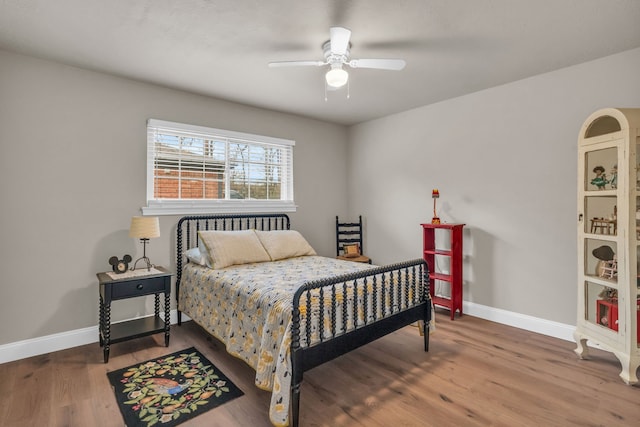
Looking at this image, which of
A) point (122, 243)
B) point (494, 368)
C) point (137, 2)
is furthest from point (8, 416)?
point (494, 368)

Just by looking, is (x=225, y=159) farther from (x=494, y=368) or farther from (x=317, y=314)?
(x=494, y=368)

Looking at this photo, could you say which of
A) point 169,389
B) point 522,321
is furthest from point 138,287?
point 522,321

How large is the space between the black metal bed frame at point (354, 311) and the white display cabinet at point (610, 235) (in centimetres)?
133

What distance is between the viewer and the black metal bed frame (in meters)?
1.99

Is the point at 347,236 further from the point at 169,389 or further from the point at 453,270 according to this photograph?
the point at 169,389

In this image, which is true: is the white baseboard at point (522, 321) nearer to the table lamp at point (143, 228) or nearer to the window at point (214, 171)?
the window at point (214, 171)

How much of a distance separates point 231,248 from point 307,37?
2135 mm

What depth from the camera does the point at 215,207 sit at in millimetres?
4031

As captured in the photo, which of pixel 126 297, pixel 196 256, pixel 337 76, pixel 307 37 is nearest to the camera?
pixel 337 76

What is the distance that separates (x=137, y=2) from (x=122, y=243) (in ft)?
7.42

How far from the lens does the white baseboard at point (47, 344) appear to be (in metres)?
2.81

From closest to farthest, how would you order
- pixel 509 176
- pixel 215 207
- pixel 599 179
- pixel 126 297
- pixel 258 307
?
pixel 258 307
pixel 599 179
pixel 126 297
pixel 509 176
pixel 215 207

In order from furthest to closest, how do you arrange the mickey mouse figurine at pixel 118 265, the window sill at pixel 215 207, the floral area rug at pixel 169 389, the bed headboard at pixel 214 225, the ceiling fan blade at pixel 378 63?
the bed headboard at pixel 214 225
the window sill at pixel 215 207
the mickey mouse figurine at pixel 118 265
the ceiling fan blade at pixel 378 63
the floral area rug at pixel 169 389

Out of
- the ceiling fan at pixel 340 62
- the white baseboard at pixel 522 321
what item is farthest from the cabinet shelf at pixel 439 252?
the ceiling fan at pixel 340 62
